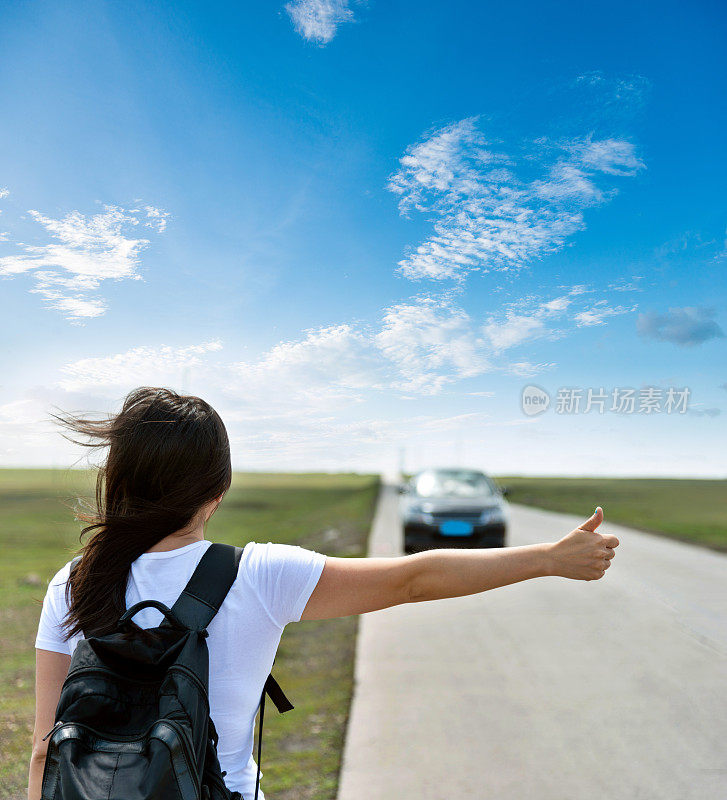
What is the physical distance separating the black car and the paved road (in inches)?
117

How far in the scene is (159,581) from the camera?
1.70 meters

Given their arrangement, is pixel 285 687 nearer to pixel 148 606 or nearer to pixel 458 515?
pixel 148 606

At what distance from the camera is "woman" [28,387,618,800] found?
169 cm

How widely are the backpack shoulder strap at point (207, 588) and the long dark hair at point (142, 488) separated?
147 mm

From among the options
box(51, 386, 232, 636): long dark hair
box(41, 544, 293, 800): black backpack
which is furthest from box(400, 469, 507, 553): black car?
box(41, 544, 293, 800): black backpack

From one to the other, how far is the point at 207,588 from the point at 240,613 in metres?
0.09

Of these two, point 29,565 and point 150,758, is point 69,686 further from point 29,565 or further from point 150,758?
point 29,565

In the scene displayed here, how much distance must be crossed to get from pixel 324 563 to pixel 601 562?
2.65 ft

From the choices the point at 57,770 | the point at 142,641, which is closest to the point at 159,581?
the point at 142,641

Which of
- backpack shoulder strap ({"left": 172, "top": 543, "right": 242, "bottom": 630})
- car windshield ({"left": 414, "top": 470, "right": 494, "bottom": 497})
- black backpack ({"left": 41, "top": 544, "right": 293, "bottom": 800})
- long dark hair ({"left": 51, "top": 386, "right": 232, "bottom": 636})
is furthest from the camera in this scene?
car windshield ({"left": 414, "top": 470, "right": 494, "bottom": 497})

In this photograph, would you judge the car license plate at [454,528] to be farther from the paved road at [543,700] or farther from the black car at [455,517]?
the paved road at [543,700]

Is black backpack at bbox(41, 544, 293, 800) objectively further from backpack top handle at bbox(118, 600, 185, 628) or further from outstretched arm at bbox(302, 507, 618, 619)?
outstretched arm at bbox(302, 507, 618, 619)

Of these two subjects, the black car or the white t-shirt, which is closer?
the white t-shirt

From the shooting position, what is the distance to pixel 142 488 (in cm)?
179
